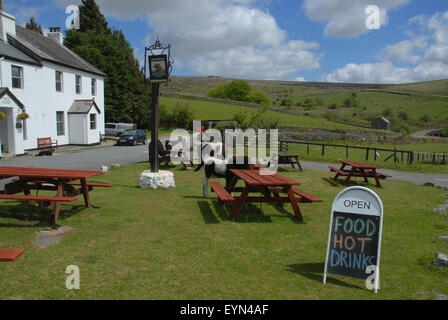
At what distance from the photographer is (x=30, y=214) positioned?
20.7 ft

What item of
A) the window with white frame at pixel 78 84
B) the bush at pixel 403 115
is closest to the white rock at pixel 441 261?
the window with white frame at pixel 78 84

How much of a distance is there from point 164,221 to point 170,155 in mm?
8114

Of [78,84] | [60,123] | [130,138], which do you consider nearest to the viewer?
[60,123]

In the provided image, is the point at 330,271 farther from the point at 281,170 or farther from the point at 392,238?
the point at 281,170

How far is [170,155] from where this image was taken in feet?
46.4

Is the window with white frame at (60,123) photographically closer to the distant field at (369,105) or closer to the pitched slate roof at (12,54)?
the pitched slate roof at (12,54)

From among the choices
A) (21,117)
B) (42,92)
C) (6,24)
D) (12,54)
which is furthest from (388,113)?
(21,117)

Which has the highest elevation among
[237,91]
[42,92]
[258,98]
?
[237,91]

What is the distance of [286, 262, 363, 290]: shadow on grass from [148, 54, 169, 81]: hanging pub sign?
7.00 m

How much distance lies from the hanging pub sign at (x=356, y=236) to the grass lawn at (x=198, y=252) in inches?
8.0

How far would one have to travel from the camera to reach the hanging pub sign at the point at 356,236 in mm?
3762

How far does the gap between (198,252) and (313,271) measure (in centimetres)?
165

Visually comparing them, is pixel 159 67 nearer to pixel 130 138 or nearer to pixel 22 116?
pixel 22 116
